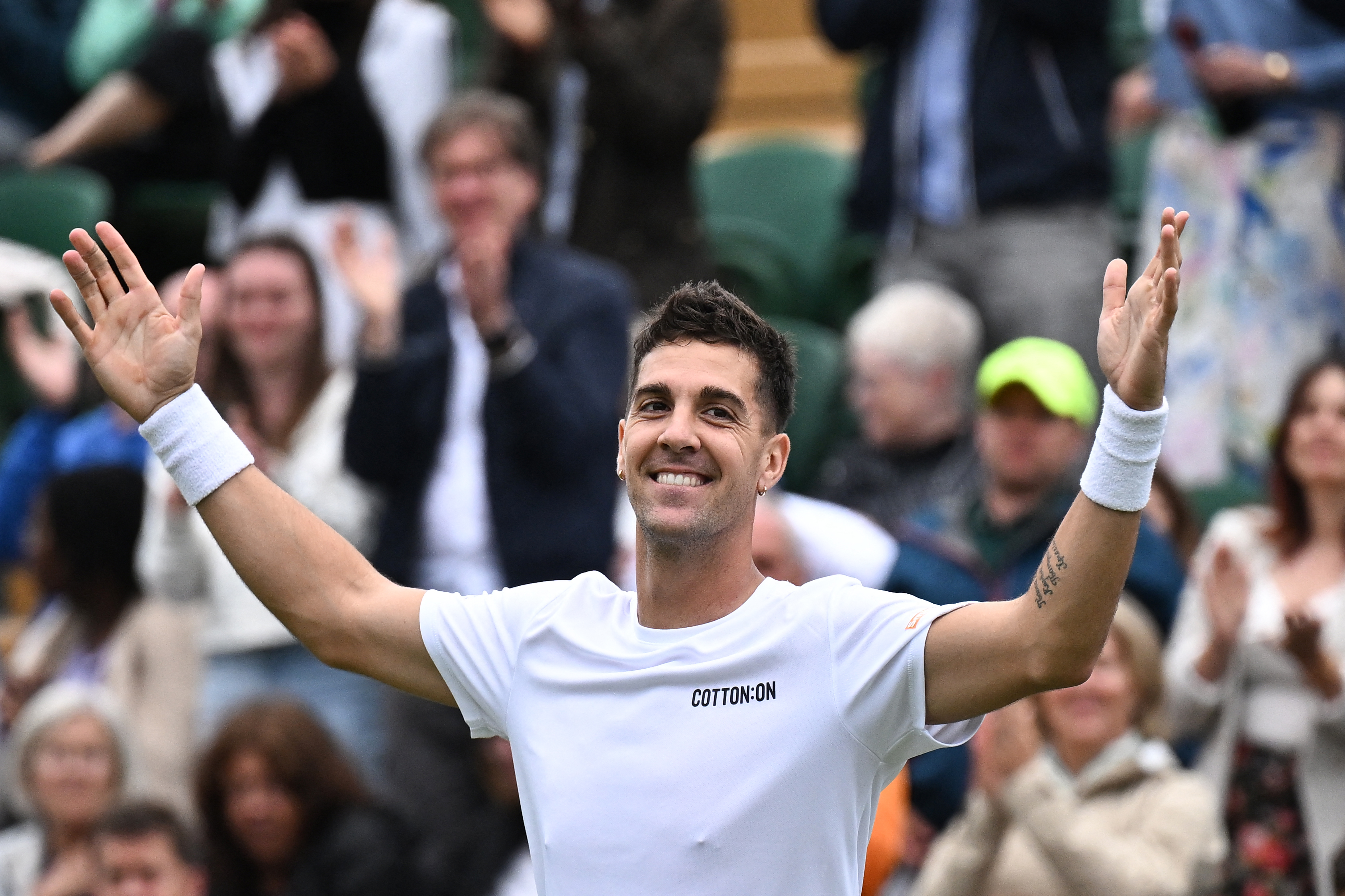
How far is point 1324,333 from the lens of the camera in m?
6.13

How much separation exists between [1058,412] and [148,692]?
109 inches

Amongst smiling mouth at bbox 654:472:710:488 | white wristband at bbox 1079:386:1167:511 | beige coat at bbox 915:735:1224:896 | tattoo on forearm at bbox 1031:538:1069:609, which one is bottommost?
beige coat at bbox 915:735:1224:896

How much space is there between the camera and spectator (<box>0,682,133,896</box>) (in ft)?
19.0

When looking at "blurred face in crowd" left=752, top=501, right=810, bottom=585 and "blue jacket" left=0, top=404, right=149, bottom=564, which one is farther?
"blue jacket" left=0, top=404, right=149, bottom=564

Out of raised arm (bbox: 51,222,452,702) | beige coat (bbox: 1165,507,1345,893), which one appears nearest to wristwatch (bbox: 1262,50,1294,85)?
beige coat (bbox: 1165,507,1345,893)

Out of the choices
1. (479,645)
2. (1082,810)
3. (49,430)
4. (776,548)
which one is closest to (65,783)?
(49,430)

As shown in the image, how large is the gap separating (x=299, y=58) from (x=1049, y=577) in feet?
15.0

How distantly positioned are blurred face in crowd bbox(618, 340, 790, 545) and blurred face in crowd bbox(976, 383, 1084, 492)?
2.38 meters

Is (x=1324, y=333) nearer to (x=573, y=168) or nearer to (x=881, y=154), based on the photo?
(x=881, y=154)

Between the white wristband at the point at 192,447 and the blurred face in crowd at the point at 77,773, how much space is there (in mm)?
2862

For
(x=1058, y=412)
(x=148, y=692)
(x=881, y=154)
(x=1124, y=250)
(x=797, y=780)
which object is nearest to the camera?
(x=797, y=780)

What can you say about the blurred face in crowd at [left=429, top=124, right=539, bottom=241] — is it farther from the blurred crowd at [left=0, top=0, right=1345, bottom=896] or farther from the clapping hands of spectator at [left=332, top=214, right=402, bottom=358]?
the clapping hands of spectator at [left=332, top=214, right=402, bottom=358]

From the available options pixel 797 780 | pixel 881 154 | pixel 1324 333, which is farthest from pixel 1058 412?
pixel 797 780

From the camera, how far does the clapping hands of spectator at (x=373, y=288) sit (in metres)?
5.55
